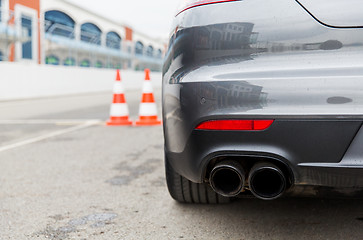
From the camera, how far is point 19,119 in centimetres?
704

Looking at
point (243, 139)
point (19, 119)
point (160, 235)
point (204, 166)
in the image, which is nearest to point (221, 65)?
point (243, 139)

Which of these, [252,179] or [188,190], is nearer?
[252,179]

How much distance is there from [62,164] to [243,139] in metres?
2.34

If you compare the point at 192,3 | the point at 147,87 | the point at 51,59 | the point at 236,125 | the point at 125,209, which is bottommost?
the point at 125,209

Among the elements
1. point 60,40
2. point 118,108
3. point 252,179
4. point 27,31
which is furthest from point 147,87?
point 60,40

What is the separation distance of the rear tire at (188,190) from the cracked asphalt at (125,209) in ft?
0.17

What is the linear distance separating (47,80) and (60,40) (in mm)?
3983

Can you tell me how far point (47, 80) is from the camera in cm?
1547

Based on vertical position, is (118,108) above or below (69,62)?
below

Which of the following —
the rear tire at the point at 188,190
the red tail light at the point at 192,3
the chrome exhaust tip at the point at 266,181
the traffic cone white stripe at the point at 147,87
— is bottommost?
the rear tire at the point at 188,190

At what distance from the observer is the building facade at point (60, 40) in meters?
15.6

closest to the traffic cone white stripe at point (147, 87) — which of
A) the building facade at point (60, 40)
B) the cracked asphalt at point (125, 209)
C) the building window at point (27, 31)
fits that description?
the cracked asphalt at point (125, 209)

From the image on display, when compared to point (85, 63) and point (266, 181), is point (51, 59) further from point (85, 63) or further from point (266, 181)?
point (266, 181)

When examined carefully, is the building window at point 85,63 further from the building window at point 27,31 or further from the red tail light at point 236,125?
→ the red tail light at point 236,125
